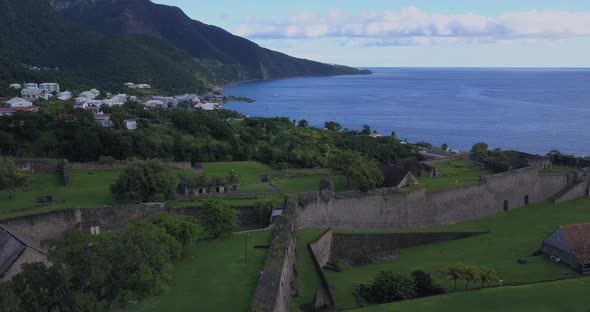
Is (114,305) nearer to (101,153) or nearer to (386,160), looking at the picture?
(101,153)

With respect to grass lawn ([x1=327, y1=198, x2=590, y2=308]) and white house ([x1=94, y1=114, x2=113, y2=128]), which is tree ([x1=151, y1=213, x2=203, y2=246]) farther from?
white house ([x1=94, y1=114, x2=113, y2=128])

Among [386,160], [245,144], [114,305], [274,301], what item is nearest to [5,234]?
[114,305]

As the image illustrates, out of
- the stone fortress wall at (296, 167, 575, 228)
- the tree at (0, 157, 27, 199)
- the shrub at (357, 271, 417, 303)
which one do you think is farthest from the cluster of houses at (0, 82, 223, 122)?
the shrub at (357, 271, 417, 303)

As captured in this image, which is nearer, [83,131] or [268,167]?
[268,167]

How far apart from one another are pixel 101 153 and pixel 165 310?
1175 inches

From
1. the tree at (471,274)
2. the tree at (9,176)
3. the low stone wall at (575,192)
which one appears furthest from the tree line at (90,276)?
the low stone wall at (575,192)

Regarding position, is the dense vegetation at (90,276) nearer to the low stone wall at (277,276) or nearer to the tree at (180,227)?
the low stone wall at (277,276)

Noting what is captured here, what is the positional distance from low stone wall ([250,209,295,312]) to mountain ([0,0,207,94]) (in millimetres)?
79815

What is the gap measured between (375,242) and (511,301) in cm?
886

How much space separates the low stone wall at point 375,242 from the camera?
26.9m

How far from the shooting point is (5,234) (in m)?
19.1

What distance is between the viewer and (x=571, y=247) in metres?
24.7

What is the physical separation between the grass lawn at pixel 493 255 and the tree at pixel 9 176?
16100 millimetres

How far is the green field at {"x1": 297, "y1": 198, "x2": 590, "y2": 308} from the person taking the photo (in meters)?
23.4
